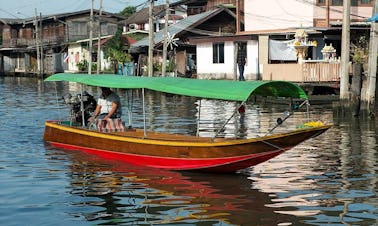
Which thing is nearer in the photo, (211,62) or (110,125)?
(110,125)

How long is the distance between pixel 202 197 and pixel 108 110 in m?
5.50

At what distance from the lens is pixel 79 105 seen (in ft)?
59.4

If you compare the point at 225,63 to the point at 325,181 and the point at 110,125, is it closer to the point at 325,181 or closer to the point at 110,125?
the point at 110,125

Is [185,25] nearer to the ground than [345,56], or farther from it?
farther from it

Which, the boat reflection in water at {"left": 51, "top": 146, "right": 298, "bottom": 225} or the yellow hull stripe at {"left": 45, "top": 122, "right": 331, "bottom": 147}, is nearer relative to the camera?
the boat reflection in water at {"left": 51, "top": 146, "right": 298, "bottom": 225}

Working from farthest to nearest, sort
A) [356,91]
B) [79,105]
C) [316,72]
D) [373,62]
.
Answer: [316,72] < [356,91] < [373,62] < [79,105]

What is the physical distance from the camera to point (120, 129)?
16281 mm

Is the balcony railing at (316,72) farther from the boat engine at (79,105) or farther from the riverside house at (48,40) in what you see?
the riverside house at (48,40)

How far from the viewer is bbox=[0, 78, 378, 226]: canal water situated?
33.9 ft

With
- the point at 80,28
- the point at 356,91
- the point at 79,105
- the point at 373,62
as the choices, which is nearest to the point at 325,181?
the point at 79,105

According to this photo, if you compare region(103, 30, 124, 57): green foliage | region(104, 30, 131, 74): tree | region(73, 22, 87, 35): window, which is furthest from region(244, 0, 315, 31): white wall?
region(73, 22, 87, 35): window

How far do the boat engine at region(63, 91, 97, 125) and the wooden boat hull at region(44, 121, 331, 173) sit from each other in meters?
1.93

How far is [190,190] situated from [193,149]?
1.15m

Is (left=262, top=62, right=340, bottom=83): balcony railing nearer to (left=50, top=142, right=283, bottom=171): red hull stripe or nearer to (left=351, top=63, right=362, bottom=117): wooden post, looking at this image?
(left=351, top=63, right=362, bottom=117): wooden post
